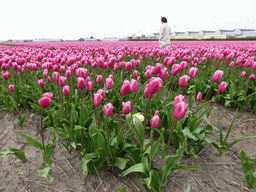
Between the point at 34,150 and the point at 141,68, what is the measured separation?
405 cm

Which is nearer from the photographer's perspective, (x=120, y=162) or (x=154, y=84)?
(x=154, y=84)

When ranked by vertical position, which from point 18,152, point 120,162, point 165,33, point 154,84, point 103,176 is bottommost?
point 103,176

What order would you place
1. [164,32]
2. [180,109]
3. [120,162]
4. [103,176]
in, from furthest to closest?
[164,32] < [103,176] < [120,162] < [180,109]

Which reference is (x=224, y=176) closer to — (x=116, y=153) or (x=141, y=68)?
(x=116, y=153)

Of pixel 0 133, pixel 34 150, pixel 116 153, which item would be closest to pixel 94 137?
pixel 116 153

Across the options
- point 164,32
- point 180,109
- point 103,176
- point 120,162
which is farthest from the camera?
point 164,32

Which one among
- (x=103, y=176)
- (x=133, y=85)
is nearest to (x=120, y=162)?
(x=103, y=176)

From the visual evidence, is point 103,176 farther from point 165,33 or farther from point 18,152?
point 165,33

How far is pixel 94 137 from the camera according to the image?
1.74 meters

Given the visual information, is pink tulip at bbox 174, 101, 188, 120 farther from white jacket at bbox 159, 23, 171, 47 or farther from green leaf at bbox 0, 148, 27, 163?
white jacket at bbox 159, 23, 171, 47

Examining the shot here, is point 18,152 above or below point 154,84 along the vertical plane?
below

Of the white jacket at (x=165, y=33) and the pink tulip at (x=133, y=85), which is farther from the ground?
the white jacket at (x=165, y=33)

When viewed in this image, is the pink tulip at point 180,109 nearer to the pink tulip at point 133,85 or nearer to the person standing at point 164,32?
the pink tulip at point 133,85

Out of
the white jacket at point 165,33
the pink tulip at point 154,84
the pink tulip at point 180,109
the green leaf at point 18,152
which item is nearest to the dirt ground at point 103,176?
the green leaf at point 18,152
